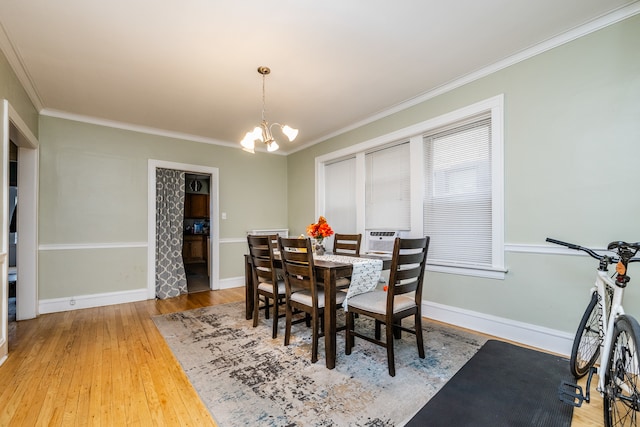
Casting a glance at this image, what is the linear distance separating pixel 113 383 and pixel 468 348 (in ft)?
9.03

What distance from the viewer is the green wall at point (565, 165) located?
2.09 meters

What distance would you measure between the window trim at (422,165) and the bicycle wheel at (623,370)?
4.04 ft

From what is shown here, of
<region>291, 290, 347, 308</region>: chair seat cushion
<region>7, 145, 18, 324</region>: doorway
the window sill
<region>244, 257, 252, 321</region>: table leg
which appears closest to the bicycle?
the window sill

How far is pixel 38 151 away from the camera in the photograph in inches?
140

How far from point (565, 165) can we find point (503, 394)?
1819 millimetres

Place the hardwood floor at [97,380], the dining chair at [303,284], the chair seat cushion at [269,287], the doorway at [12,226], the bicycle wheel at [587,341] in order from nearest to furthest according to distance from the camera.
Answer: the hardwood floor at [97,380] → the bicycle wheel at [587,341] → the dining chair at [303,284] → the chair seat cushion at [269,287] → the doorway at [12,226]

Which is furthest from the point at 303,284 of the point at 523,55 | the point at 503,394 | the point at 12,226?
the point at 12,226

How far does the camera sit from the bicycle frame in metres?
1.52

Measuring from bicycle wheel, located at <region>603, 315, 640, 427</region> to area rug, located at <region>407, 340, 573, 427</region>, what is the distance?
0.27 metres

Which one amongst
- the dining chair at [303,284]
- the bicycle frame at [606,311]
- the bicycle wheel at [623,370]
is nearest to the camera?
the bicycle wheel at [623,370]

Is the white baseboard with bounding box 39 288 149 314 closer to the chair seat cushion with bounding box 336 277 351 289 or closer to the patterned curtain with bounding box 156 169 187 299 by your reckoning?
the patterned curtain with bounding box 156 169 187 299

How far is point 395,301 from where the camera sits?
2221mm

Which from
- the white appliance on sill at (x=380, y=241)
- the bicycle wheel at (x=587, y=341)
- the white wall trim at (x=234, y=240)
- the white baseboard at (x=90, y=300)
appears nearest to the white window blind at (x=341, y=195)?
the white appliance on sill at (x=380, y=241)

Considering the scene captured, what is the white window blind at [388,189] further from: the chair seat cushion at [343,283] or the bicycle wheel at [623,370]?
the bicycle wheel at [623,370]
